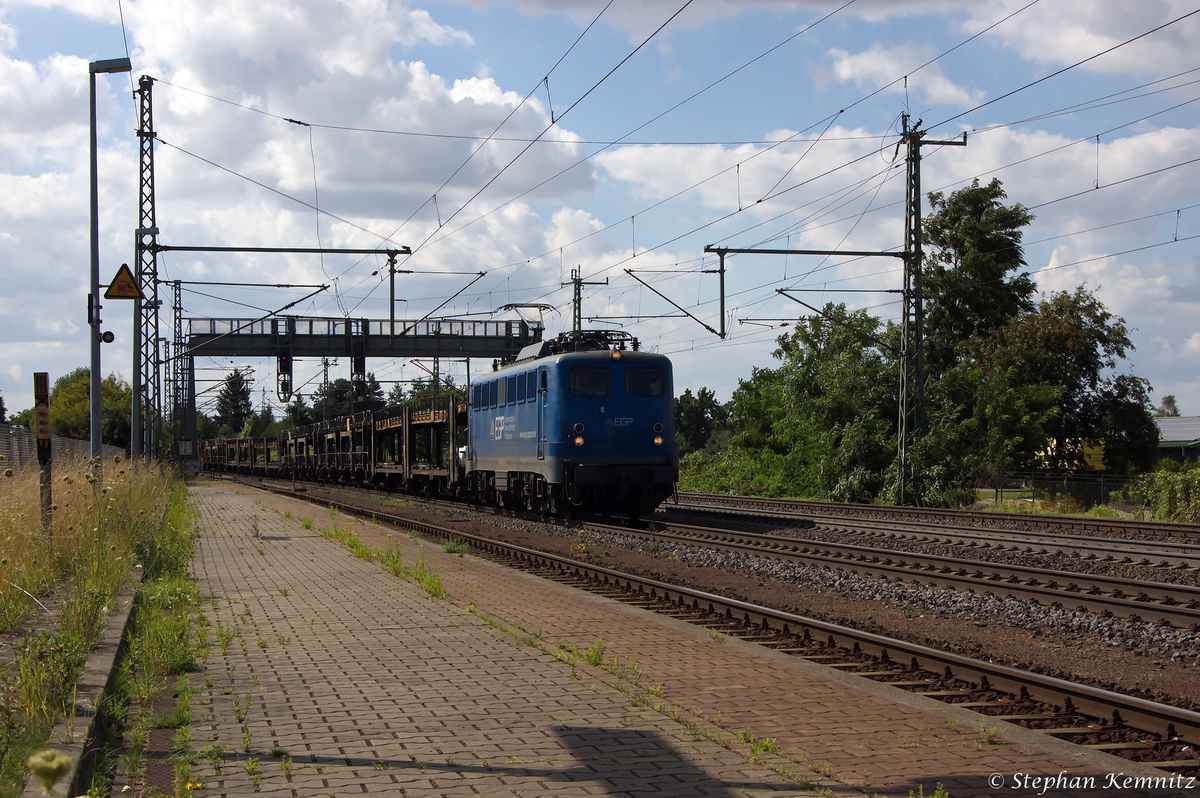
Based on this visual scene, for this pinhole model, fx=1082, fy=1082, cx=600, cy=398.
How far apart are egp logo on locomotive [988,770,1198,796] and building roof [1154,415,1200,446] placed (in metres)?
71.4

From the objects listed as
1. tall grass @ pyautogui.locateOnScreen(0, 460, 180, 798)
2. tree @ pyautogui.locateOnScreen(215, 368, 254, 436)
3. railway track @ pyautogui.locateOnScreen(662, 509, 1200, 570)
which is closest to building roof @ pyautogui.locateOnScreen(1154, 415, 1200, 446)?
railway track @ pyautogui.locateOnScreen(662, 509, 1200, 570)

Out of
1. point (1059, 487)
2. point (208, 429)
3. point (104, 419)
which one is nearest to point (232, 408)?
point (208, 429)

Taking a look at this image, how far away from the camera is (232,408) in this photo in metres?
149

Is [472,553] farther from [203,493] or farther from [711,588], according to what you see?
[203,493]

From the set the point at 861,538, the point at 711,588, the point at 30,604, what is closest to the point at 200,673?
the point at 30,604

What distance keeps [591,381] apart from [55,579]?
1325cm

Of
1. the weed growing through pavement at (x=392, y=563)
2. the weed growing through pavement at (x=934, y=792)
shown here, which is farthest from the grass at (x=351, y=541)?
the weed growing through pavement at (x=934, y=792)

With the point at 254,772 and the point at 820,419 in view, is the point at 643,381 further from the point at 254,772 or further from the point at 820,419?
the point at 254,772

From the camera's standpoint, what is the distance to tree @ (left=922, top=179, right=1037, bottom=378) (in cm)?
5222

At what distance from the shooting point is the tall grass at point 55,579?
5.41 metres

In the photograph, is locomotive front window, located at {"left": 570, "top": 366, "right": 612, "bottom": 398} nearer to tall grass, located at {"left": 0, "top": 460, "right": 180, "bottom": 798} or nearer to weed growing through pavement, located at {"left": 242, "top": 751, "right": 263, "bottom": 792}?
tall grass, located at {"left": 0, "top": 460, "right": 180, "bottom": 798}

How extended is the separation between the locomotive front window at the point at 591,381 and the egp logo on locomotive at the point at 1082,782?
16703 mm

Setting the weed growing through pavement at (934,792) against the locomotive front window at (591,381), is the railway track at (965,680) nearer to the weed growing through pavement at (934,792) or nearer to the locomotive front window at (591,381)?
the weed growing through pavement at (934,792)

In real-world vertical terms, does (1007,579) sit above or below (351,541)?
below
